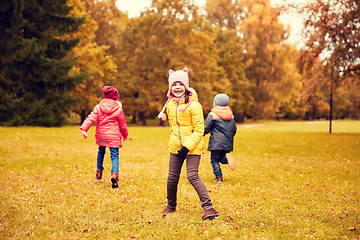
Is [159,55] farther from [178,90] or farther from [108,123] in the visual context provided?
[178,90]

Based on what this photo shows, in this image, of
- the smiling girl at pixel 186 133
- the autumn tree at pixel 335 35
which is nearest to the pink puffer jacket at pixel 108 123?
the smiling girl at pixel 186 133

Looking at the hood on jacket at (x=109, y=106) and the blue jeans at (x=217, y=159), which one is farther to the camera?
the blue jeans at (x=217, y=159)

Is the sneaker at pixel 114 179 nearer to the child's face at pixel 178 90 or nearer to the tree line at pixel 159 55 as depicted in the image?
the child's face at pixel 178 90

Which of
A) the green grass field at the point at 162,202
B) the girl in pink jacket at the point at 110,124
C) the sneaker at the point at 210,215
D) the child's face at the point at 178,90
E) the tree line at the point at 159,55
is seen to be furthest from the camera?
the tree line at the point at 159,55

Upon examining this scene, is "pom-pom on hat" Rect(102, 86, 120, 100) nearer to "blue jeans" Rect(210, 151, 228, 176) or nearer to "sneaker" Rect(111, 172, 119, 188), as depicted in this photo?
"sneaker" Rect(111, 172, 119, 188)

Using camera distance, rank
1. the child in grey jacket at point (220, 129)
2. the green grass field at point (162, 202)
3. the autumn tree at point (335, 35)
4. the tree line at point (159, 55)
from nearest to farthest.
→ the green grass field at point (162, 202)
the child in grey jacket at point (220, 129)
the autumn tree at point (335, 35)
the tree line at point (159, 55)

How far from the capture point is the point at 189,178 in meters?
5.57

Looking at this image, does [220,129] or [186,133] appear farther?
[220,129]

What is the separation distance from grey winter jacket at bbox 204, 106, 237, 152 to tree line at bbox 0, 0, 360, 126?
46.8ft

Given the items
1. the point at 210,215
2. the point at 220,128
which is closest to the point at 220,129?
the point at 220,128

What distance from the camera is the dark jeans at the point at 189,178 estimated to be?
5551mm

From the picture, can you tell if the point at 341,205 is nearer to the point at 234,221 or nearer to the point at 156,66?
the point at 234,221

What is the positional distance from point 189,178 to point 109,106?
10.5ft

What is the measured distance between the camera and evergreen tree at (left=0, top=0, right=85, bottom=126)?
25.4m
